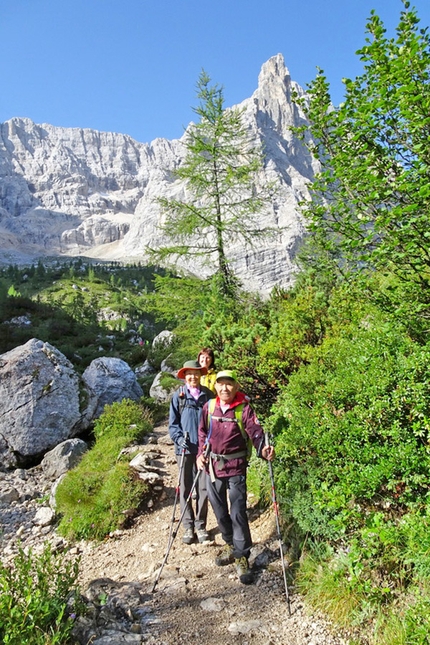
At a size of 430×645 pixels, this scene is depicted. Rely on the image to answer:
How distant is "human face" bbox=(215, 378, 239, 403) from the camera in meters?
4.39

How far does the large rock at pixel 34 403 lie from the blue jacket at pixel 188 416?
6185 millimetres

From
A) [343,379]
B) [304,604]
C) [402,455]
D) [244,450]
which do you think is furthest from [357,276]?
[304,604]

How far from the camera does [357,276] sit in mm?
4160

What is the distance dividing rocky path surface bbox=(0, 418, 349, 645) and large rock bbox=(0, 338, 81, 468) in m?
4.82

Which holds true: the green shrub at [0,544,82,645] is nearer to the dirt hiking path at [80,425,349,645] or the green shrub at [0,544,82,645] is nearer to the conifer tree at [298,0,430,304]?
the dirt hiking path at [80,425,349,645]

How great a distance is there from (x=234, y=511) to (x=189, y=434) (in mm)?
1399

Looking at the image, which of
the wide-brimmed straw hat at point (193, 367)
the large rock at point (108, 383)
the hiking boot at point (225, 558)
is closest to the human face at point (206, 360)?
the wide-brimmed straw hat at point (193, 367)

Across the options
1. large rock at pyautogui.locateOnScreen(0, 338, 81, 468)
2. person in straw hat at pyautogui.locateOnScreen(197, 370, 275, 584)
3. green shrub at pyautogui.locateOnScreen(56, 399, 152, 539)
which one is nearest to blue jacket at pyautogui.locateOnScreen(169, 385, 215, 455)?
person in straw hat at pyautogui.locateOnScreen(197, 370, 275, 584)

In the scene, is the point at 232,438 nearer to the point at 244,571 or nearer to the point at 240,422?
the point at 240,422

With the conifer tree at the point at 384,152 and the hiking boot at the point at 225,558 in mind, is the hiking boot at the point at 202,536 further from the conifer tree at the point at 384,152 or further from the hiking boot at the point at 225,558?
the conifer tree at the point at 384,152

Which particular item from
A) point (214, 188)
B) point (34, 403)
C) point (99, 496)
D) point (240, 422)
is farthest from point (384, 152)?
point (34, 403)

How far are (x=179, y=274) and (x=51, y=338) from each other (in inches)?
405

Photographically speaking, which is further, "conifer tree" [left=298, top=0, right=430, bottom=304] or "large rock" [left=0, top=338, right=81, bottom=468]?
"large rock" [left=0, top=338, right=81, bottom=468]

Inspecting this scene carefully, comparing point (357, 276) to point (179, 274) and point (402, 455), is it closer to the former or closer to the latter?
point (402, 455)
